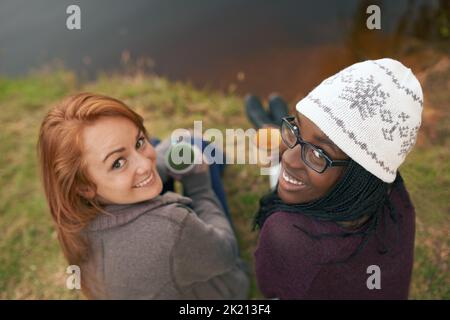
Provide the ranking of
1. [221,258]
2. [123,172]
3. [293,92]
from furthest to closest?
[293,92]
[221,258]
[123,172]

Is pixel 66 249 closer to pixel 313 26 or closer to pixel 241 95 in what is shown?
pixel 241 95

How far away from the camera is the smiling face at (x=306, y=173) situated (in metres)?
1.21

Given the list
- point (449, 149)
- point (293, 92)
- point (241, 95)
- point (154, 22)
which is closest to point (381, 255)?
point (449, 149)

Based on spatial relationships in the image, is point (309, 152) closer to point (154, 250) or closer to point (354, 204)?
point (354, 204)

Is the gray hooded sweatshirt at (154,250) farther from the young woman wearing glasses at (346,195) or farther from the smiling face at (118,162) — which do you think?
the young woman wearing glasses at (346,195)

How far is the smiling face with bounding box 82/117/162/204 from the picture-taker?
5.04 ft

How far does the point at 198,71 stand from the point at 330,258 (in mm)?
2824

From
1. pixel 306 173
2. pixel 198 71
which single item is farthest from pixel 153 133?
pixel 306 173

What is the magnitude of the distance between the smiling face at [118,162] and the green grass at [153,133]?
1013 mm

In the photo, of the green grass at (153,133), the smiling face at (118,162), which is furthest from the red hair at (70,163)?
the green grass at (153,133)

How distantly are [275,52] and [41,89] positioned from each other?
7.26 ft

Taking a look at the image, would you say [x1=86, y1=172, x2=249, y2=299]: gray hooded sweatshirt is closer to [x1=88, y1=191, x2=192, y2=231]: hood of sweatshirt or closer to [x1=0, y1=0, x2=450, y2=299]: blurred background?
[x1=88, y1=191, x2=192, y2=231]: hood of sweatshirt

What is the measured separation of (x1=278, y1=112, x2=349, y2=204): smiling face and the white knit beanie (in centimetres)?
5

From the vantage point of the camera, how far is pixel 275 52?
362 centimetres
